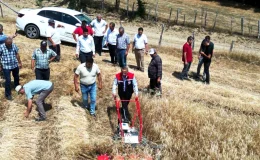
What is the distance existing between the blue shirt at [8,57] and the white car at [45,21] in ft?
17.8

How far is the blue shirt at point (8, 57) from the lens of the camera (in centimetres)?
928

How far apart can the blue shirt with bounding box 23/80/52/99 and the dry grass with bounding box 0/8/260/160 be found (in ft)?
2.67

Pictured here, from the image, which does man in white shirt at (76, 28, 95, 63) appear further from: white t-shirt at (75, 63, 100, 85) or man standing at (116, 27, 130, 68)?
white t-shirt at (75, 63, 100, 85)

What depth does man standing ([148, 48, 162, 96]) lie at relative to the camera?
10.5m

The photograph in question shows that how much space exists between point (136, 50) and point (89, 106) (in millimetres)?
3939

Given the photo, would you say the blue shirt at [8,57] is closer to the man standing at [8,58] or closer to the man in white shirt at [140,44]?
the man standing at [8,58]

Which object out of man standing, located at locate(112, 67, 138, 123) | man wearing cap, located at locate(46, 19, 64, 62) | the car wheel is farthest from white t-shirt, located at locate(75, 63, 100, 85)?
the car wheel

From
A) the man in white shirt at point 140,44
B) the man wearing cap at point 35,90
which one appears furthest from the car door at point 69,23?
the man wearing cap at point 35,90

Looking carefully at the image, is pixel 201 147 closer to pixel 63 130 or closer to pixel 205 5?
pixel 63 130

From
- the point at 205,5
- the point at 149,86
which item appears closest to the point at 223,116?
the point at 149,86

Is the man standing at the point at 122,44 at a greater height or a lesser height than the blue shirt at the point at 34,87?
greater

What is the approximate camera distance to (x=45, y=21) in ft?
48.7

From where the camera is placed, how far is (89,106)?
986 cm

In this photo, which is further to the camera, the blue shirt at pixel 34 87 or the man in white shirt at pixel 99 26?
the man in white shirt at pixel 99 26
